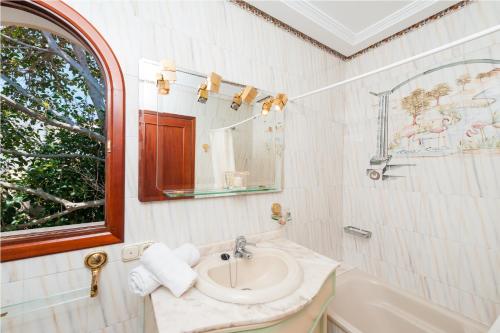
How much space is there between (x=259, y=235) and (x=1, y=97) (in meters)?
1.47

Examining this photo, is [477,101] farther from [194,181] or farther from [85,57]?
[85,57]

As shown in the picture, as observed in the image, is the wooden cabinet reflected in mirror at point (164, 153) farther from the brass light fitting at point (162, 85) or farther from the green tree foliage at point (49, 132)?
the green tree foliage at point (49, 132)

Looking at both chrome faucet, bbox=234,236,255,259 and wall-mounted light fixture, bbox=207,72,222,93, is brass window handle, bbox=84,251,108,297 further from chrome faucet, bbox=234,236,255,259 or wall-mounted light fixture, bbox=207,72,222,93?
wall-mounted light fixture, bbox=207,72,222,93

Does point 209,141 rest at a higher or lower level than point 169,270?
higher

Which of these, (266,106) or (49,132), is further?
(266,106)

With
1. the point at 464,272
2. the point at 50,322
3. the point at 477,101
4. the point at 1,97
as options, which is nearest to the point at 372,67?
the point at 477,101

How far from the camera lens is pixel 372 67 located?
187cm

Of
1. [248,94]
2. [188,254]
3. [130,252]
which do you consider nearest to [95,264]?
[130,252]

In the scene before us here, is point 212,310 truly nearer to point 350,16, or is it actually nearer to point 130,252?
point 130,252

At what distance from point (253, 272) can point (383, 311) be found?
49.0 inches

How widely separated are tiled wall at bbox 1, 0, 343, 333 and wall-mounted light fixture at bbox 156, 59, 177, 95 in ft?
0.31

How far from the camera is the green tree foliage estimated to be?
904mm

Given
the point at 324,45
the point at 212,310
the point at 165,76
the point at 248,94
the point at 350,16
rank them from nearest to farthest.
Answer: the point at 212,310, the point at 165,76, the point at 248,94, the point at 350,16, the point at 324,45

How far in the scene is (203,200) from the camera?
1229 mm
